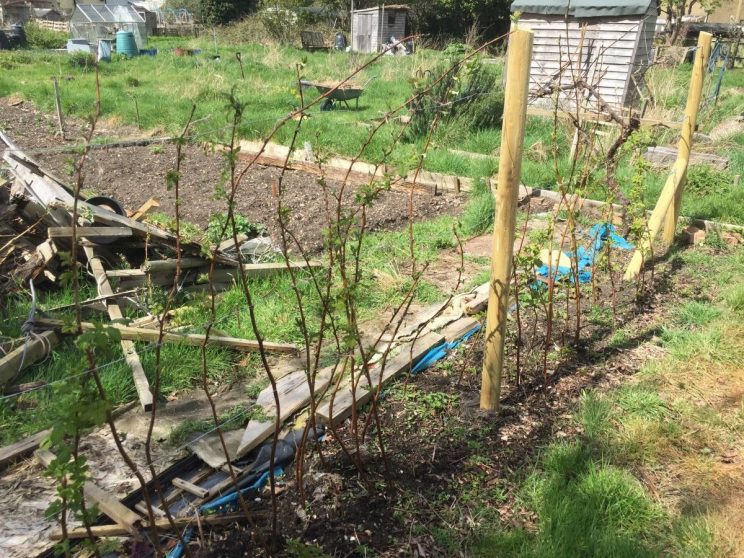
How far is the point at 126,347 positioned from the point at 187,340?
1.56 feet

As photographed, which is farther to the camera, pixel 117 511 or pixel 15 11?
pixel 15 11

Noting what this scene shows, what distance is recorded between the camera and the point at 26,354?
399 centimetres

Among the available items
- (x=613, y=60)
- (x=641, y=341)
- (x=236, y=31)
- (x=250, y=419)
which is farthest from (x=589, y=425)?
(x=236, y=31)

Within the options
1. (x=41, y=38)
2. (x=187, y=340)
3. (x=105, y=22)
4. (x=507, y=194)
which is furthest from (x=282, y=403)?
(x=41, y=38)

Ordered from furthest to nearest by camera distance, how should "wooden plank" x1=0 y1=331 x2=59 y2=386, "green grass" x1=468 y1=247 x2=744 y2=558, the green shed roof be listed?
1. the green shed roof
2. "wooden plank" x1=0 y1=331 x2=59 y2=386
3. "green grass" x1=468 y1=247 x2=744 y2=558

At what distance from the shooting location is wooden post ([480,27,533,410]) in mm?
2746

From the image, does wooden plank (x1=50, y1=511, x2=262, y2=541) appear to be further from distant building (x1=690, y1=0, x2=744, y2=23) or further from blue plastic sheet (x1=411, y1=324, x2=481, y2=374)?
distant building (x1=690, y1=0, x2=744, y2=23)

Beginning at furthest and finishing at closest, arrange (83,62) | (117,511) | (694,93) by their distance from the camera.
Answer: (83,62) < (694,93) < (117,511)

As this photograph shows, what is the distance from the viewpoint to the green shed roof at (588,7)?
13.1 metres

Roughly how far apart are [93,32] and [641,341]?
36.1 m

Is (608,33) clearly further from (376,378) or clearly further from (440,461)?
(440,461)

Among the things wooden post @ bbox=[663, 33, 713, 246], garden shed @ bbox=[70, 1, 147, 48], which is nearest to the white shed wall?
wooden post @ bbox=[663, 33, 713, 246]

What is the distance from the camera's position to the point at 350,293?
99.4 inches

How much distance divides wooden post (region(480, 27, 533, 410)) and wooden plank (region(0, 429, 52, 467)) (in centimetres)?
246
